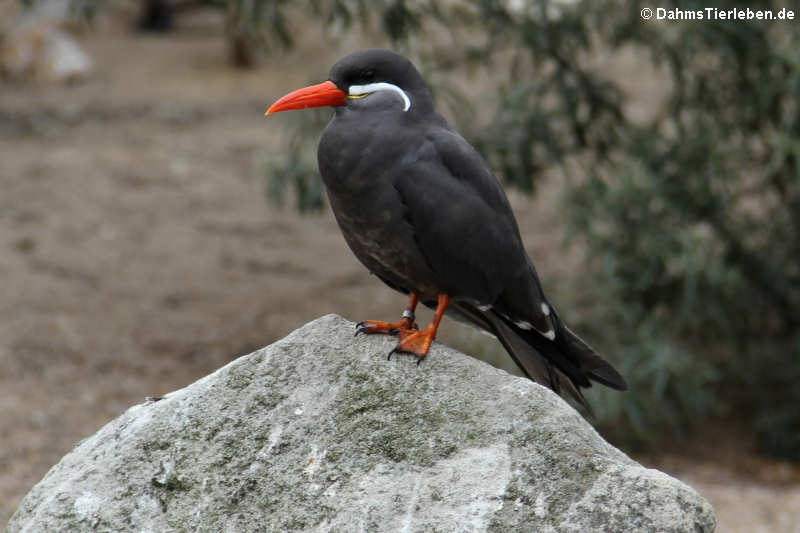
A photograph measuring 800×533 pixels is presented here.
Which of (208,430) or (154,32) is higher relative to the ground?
(208,430)

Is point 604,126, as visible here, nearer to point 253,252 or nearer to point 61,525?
point 253,252

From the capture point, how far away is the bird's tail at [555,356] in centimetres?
331

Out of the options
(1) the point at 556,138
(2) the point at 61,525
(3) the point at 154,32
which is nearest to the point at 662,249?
(1) the point at 556,138

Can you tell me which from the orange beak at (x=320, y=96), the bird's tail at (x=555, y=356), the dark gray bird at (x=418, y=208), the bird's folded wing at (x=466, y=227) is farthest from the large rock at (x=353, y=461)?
the orange beak at (x=320, y=96)

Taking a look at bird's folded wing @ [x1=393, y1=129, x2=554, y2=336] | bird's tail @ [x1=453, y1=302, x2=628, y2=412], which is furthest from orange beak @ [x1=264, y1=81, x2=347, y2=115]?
Answer: bird's tail @ [x1=453, y1=302, x2=628, y2=412]

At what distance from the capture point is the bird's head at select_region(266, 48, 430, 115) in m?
Result: 3.14

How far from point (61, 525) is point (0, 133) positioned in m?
8.25

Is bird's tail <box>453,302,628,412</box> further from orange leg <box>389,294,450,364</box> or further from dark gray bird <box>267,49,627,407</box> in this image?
orange leg <box>389,294,450,364</box>

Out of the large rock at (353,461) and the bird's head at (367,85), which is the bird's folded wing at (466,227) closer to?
the bird's head at (367,85)

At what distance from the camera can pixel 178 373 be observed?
665 centimetres

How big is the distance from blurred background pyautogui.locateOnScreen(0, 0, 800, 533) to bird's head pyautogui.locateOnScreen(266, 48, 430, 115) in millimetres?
2631

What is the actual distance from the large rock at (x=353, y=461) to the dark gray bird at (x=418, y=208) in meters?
0.20

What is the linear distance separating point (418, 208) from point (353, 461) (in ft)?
2.61

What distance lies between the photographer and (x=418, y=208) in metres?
3.12
